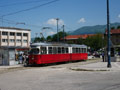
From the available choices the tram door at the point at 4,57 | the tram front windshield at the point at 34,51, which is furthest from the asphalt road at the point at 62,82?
the tram door at the point at 4,57

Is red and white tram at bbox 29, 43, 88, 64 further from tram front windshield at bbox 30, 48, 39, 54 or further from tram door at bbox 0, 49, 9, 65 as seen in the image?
tram door at bbox 0, 49, 9, 65

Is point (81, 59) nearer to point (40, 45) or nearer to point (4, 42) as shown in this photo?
point (40, 45)

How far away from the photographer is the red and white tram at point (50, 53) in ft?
89.3

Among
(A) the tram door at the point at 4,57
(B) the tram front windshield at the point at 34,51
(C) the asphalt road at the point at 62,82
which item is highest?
(B) the tram front windshield at the point at 34,51

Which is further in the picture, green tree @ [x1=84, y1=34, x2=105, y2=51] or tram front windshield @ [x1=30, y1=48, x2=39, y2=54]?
green tree @ [x1=84, y1=34, x2=105, y2=51]

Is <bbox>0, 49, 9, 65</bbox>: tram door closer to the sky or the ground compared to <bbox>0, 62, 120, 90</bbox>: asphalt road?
closer to the sky

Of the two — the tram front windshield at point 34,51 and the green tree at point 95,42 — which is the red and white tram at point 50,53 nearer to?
the tram front windshield at point 34,51

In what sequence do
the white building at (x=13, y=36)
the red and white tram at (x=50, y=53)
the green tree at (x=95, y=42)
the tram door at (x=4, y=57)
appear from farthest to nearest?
the green tree at (x=95, y=42) < the white building at (x=13, y=36) < the tram door at (x=4, y=57) < the red and white tram at (x=50, y=53)

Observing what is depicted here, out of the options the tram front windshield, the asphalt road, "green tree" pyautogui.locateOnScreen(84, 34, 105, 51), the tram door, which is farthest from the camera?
"green tree" pyautogui.locateOnScreen(84, 34, 105, 51)

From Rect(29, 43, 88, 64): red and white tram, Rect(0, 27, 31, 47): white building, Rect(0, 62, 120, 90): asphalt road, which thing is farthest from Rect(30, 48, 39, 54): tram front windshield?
Rect(0, 27, 31, 47): white building

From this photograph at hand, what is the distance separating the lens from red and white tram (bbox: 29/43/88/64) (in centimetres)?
2722

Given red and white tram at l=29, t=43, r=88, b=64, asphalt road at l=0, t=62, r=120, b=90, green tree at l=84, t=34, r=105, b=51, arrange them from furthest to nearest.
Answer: green tree at l=84, t=34, r=105, b=51, red and white tram at l=29, t=43, r=88, b=64, asphalt road at l=0, t=62, r=120, b=90

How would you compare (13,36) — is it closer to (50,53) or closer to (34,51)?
(50,53)

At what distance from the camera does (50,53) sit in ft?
95.1
